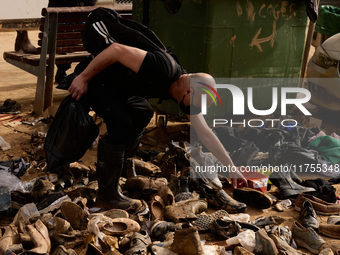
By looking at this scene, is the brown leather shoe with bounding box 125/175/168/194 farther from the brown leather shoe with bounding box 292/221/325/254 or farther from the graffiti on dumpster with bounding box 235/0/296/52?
the graffiti on dumpster with bounding box 235/0/296/52

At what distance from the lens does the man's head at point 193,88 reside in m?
3.16

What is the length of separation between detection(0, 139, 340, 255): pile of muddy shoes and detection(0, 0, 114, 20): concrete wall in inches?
329

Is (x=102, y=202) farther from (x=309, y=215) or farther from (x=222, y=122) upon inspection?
(x=222, y=122)

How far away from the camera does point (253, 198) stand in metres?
3.82

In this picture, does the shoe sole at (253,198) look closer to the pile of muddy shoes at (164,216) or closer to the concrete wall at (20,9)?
the pile of muddy shoes at (164,216)

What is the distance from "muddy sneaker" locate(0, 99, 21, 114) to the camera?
590 cm

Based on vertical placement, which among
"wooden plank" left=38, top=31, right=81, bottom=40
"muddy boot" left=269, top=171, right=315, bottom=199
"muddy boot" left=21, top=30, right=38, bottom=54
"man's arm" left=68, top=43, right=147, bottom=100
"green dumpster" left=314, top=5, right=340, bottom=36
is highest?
"green dumpster" left=314, top=5, right=340, bottom=36

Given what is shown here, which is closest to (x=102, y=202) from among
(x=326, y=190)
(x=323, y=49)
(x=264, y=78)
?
(x=326, y=190)

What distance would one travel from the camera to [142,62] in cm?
310

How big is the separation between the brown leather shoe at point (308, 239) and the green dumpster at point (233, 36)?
2358mm

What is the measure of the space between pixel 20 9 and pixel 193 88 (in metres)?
9.76

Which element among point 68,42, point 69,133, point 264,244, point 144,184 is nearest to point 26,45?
point 68,42

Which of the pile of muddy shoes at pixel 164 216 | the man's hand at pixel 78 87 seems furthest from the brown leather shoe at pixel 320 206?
the man's hand at pixel 78 87

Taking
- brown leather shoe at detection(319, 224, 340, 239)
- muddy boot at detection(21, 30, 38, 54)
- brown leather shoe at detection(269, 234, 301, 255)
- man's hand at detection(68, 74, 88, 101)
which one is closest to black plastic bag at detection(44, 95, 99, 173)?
man's hand at detection(68, 74, 88, 101)
